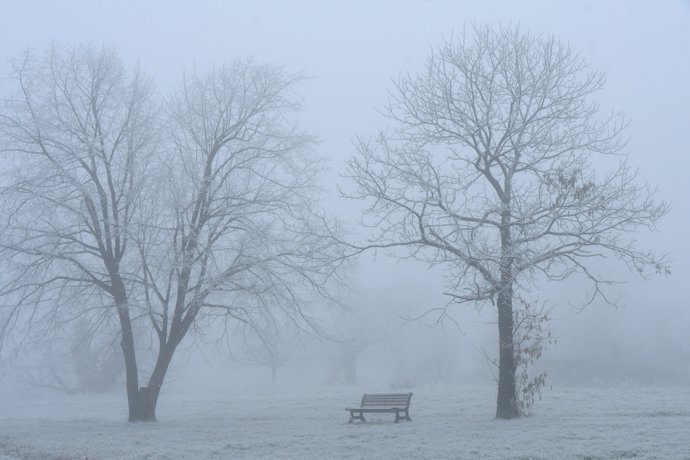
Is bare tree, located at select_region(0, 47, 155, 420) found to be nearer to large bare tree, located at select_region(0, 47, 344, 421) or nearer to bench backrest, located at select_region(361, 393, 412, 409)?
large bare tree, located at select_region(0, 47, 344, 421)

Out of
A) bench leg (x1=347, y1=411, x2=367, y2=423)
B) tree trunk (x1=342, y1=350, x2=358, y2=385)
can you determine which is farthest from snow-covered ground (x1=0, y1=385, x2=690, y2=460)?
tree trunk (x1=342, y1=350, x2=358, y2=385)

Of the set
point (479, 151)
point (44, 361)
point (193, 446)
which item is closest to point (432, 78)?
point (479, 151)

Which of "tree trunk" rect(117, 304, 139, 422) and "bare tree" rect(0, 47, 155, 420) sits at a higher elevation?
"bare tree" rect(0, 47, 155, 420)

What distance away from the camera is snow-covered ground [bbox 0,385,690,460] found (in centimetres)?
1212

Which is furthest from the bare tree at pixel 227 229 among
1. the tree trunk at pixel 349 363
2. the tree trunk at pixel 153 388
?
the tree trunk at pixel 349 363

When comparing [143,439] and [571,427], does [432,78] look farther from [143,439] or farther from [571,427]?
[143,439]

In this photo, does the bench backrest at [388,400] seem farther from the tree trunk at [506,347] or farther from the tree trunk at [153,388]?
the tree trunk at [153,388]

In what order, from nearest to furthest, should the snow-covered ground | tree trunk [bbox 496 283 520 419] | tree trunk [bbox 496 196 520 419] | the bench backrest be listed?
the snow-covered ground
tree trunk [bbox 496 196 520 419]
tree trunk [bbox 496 283 520 419]
the bench backrest

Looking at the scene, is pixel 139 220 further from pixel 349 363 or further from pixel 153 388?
pixel 349 363

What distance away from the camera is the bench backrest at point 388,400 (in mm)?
17703

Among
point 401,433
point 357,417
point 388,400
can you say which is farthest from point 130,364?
point 401,433

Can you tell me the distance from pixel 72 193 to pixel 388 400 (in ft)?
33.4

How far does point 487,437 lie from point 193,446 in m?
5.94

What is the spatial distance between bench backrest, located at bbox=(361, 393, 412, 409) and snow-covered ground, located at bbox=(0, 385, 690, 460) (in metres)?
0.47
